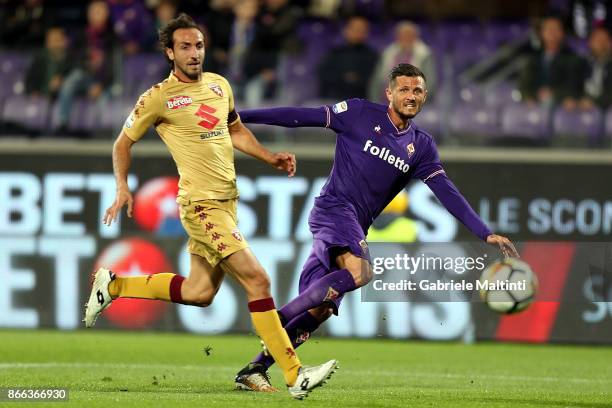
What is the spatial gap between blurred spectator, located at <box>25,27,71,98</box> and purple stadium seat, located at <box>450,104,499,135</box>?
4.54m

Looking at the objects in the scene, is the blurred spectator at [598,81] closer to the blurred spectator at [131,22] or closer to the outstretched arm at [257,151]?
the blurred spectator at [131,22]

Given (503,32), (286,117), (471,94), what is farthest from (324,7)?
(286,117)

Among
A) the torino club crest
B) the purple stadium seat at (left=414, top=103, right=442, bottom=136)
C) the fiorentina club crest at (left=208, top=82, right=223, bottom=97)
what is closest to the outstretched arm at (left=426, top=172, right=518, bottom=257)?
the fiorentina club crest at (left=208, top=82, right=223, bottom=97)

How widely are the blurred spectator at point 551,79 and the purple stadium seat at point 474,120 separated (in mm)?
451

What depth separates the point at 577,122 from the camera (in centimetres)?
1464

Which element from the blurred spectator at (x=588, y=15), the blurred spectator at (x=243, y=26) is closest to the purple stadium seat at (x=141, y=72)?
the blurred spectator at (x=243, y=26)

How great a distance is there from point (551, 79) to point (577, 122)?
0.58 m

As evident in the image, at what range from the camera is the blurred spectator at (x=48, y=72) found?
14930 millimetres

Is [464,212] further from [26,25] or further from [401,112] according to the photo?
[26,25]

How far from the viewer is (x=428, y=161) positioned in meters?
8.62

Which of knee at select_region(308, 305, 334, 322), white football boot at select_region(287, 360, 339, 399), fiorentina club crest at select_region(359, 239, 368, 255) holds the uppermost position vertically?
fiorentina club crest at select_region(359, 239, 368, 255)

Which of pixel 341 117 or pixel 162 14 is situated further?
pixel 162 14

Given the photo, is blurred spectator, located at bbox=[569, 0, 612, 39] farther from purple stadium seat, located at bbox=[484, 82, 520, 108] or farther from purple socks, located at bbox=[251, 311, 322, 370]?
purple socks, located at bbox=[251, 311, 322, 370]

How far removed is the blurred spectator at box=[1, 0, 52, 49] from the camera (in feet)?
52.2
